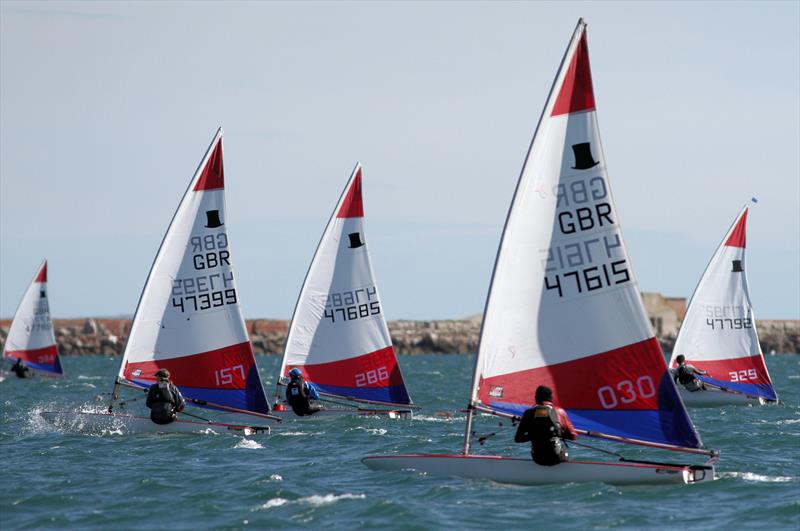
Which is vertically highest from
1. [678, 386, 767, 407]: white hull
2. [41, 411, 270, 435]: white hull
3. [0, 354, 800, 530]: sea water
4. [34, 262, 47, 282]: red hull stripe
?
[34, 262, 47, 282]: red hull stripe

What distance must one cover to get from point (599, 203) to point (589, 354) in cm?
214

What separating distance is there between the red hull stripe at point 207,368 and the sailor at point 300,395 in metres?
2.16

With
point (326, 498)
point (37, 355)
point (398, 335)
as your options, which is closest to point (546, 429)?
point (326, 498)

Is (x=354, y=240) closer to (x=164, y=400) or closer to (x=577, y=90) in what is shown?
(x=164, y=400)

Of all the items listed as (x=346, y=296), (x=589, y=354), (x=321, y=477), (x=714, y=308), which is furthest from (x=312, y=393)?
(x=714, y=308)

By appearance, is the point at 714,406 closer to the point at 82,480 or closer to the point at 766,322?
the point at 82,480

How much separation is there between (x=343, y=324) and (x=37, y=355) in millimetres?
34138

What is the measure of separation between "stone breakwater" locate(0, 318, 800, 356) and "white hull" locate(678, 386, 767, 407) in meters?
73.8

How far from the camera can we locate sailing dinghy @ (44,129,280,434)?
26656 millimetres

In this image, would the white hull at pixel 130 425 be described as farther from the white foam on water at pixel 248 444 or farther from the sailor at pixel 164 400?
the white foam on water at pixel 248 444

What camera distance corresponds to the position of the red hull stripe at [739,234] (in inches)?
1506

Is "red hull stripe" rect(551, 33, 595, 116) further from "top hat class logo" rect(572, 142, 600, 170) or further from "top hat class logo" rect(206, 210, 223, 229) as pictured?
"top hat class logo" rect(206, 210, 223, 229)

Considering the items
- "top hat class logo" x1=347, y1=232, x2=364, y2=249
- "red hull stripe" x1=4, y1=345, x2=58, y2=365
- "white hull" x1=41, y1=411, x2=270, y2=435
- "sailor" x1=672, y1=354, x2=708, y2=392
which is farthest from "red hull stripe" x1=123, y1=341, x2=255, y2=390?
"red hull stripe" x1=4, y1=345, x2=58, y2=365

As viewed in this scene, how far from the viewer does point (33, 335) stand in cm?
6191
